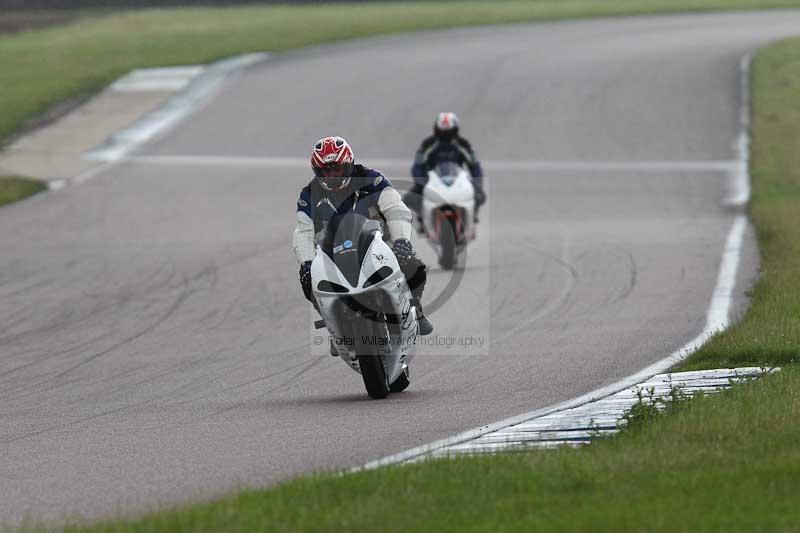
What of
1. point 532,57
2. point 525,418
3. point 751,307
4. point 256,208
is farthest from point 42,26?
point 525,418

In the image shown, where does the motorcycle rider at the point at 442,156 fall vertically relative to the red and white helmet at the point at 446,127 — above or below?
below

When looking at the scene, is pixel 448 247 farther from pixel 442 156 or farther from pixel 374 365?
pixel 374 365

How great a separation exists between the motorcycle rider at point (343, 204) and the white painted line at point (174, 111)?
59.2 ft

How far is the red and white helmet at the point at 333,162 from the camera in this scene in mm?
9352

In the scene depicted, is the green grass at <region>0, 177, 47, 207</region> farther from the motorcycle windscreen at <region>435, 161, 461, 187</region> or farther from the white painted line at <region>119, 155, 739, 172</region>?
the motorcycle windscreen at <region>435, 161, 461, 187</region>

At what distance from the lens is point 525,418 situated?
8312 millimetres

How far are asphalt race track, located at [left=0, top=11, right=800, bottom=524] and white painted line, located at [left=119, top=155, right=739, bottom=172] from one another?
107 millimetres

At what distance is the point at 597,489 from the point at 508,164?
2053cm

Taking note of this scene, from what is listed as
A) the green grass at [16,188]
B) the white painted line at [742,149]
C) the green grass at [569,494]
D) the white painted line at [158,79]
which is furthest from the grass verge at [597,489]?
the white painted line at [158,79]

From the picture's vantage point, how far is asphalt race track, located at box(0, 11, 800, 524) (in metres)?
8.23

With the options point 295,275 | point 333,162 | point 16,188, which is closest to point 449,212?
point 295,275

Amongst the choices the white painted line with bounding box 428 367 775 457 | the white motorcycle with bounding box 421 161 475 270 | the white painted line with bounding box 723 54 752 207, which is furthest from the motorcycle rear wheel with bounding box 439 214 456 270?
the white painted line with bounding box 428 367 775 457

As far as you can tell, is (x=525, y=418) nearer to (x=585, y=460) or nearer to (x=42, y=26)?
(x=585, y=460)

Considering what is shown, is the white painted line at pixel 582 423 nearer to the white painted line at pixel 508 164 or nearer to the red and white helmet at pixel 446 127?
the red and white helmet at pixel 446 127
